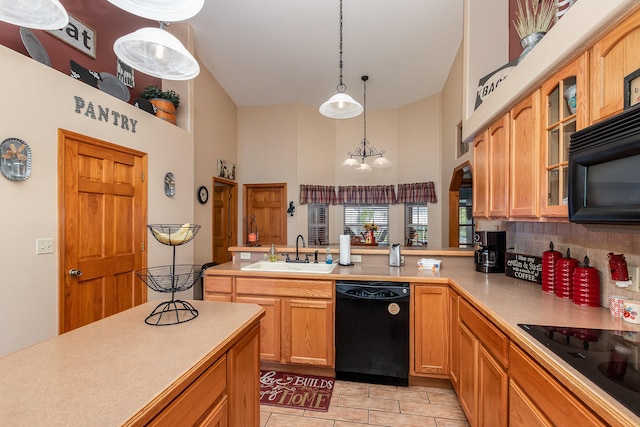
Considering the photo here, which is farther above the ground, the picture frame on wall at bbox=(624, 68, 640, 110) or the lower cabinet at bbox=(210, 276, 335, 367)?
the picture frame on wall at bbox=(624, 68, 640, 110)

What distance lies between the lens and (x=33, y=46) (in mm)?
2350

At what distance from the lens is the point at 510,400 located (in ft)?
4.52

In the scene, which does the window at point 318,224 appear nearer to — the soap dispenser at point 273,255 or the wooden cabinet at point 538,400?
the soap dispenser at point 273,255

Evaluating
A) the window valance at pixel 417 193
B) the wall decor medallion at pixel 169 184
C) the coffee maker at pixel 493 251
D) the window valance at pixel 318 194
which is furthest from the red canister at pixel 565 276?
the window valance at pixel 318 194

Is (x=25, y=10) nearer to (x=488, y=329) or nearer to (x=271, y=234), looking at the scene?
(x=488, y=329)

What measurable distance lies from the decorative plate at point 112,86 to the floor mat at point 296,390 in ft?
10.0

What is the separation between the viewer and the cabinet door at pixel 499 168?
1.95 meters

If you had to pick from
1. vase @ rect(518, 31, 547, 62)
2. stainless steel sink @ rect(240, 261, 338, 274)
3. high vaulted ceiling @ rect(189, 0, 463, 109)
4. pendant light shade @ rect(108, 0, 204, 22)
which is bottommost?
stainless steel sink @ rect(240, 261, 338, 274)

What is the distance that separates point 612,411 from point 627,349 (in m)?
0.46

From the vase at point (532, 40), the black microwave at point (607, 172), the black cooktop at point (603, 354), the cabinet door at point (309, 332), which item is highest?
the vase at point (532, 40)

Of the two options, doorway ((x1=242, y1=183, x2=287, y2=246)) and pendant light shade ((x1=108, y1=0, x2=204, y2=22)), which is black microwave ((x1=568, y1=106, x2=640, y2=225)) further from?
doorway ((x1=242, y1=183, x2=287, y2=246))

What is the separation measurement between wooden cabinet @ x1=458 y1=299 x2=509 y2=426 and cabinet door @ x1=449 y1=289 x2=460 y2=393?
8cm

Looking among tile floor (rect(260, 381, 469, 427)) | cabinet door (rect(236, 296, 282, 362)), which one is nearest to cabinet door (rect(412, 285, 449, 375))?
tile floor (rect(260, 381, 469, 427))

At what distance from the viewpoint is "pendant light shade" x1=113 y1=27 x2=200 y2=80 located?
4.94ft
